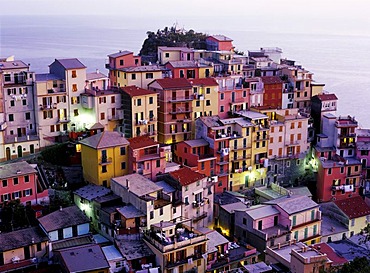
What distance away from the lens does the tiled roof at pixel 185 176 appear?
3000cm

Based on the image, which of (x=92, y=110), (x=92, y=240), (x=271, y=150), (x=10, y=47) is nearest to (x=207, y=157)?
(x=271, y=150)

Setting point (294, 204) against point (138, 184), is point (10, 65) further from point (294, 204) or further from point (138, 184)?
point (294, 204)

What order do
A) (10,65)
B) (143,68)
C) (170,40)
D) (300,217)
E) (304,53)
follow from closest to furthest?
(300,217)
(10,65)
(143,68)
(170,40)
(304,53)

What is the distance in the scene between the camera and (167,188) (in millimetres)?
30156

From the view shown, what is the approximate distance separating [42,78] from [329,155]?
20.4 meters

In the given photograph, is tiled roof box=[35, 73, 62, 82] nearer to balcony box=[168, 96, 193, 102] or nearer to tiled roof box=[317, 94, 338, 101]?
balcony box=[168, 96, 193, 102]

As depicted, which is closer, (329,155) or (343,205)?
(343,205)

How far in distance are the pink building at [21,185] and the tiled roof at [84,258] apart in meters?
5.66

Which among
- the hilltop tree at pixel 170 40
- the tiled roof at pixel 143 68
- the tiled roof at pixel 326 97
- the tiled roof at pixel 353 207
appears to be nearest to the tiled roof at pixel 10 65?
the tiled roof at pixel 143 68

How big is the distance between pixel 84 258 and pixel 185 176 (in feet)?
28.8

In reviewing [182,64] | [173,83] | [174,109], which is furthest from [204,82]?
[182,64]

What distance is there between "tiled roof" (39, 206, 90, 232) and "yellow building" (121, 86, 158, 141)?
9910 millimetres

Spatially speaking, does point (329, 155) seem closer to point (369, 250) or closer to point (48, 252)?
point (369, 250)

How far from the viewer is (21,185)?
93.5 feet
